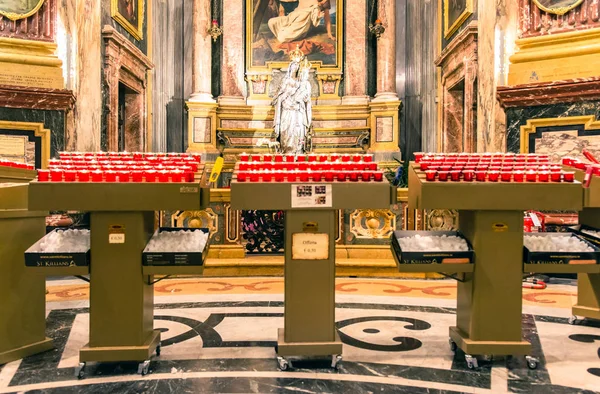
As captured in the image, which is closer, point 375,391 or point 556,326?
point 375,391

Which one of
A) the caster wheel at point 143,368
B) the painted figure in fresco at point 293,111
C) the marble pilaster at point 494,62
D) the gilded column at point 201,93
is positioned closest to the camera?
the caster wheel at point 143,368

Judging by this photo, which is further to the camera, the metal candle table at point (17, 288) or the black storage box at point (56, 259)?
the metal candle table at point (17, 288)

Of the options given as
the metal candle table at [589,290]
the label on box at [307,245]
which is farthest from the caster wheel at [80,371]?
the metal candle table at [589,290]

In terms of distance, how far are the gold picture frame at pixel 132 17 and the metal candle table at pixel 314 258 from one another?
5918 mm

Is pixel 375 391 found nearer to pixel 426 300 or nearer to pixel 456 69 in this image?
pixel 426 300

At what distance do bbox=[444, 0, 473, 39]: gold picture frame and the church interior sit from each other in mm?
56

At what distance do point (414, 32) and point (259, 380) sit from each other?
374 inches

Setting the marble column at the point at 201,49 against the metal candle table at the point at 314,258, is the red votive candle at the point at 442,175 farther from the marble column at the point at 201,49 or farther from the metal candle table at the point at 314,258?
the marble column at the point at 201,49

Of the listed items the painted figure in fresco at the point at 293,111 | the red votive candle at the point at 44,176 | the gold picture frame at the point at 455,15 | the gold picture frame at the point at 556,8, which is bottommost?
the red votive candle at the point at 44,176

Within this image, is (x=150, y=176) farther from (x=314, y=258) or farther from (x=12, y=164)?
(x=12, y=164)

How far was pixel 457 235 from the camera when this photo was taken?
10.2 feet

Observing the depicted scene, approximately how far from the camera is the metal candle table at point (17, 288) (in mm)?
2930

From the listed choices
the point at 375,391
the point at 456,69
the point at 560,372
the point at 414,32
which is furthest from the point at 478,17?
the point at 375,391

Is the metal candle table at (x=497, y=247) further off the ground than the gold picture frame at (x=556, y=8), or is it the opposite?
the gold picture frame at (x=556, y=8)
